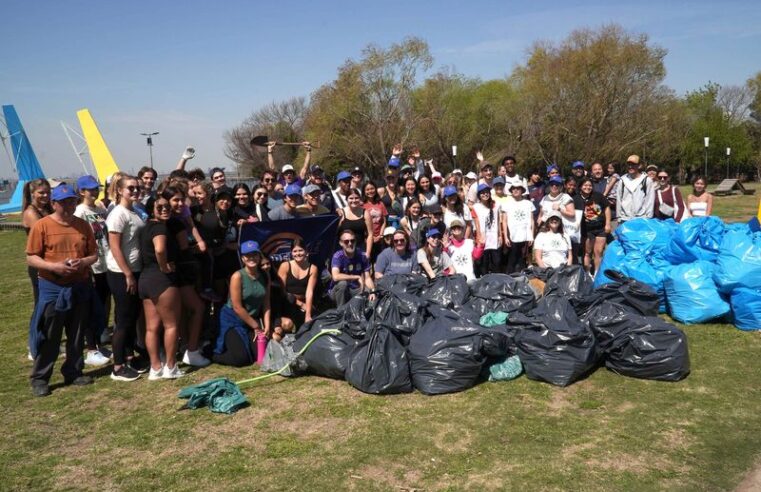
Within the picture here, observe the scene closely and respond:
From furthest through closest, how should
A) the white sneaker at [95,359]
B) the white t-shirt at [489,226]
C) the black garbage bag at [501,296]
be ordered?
1. the white t-shirt at [489,226]
2. the black garbage bag at [501,296]
3. the white sneaker at [95,359]

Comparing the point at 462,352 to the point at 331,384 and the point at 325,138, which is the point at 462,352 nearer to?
the point at 331,384

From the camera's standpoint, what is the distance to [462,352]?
439cm

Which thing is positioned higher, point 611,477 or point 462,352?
point 462,352

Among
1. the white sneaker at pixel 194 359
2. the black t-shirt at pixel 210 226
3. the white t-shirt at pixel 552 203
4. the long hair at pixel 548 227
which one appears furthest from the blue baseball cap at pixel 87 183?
the white t-shirt at pixel 552 203

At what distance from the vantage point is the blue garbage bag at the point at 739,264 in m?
5.63

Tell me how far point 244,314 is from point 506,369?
7.57 feet

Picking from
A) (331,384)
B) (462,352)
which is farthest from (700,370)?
(331,384)

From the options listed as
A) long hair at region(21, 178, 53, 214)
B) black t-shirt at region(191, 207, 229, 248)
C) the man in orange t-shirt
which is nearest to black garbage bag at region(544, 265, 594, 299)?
black t-shirt at region(191, 207, 229, 248)

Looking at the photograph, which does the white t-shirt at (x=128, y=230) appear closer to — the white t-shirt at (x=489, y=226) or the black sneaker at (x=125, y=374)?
the black sneaker at (x=125, y=374)

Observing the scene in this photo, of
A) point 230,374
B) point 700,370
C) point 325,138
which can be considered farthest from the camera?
point 325,138

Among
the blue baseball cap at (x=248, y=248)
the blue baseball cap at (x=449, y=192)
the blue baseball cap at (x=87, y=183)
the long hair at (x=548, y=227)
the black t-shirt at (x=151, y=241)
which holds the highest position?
the blue baseball cap at (x=87, y=183)

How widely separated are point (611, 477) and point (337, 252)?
3.58 metres

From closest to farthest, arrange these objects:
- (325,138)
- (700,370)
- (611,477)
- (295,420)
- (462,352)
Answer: (611,477) < (295,420) < (462,352) < (700,370) < (325,138)

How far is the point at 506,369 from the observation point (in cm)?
461
